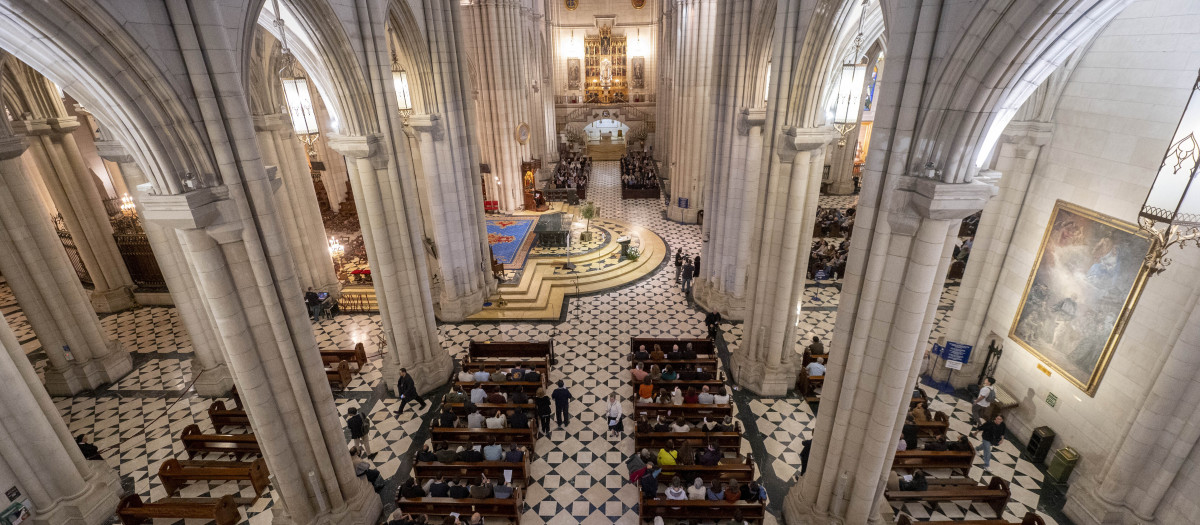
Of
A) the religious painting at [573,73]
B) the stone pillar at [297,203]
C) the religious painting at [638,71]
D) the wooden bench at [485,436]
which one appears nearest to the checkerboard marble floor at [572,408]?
the wooden bench at [485,436]

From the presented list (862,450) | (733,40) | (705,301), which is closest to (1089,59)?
(733,40)

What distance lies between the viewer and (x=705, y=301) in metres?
16.7

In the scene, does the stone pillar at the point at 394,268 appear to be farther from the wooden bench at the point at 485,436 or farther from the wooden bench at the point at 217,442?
the wooden bench at the point at 217,442

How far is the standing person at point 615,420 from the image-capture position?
34.9 ft

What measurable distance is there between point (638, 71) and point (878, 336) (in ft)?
135

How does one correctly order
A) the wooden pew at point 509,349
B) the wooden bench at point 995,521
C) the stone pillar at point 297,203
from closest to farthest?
the wooden bench at point 995,521, the wooden pew at point 509,349, the stone pillar at point 297,203

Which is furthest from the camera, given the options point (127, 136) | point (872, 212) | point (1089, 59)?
point (1089, 59)

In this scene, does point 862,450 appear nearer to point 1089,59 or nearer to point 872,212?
point 872,212

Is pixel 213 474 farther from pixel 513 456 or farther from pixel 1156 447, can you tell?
pixel 1156 447

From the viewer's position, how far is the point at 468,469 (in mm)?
9500

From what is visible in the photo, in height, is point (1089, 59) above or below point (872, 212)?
above

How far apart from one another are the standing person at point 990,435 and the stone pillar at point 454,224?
13.4 metres

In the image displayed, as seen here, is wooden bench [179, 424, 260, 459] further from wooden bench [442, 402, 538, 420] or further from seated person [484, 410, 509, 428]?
seated person [484, 410, 509, 428]

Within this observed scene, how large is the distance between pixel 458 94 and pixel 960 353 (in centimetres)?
1445
